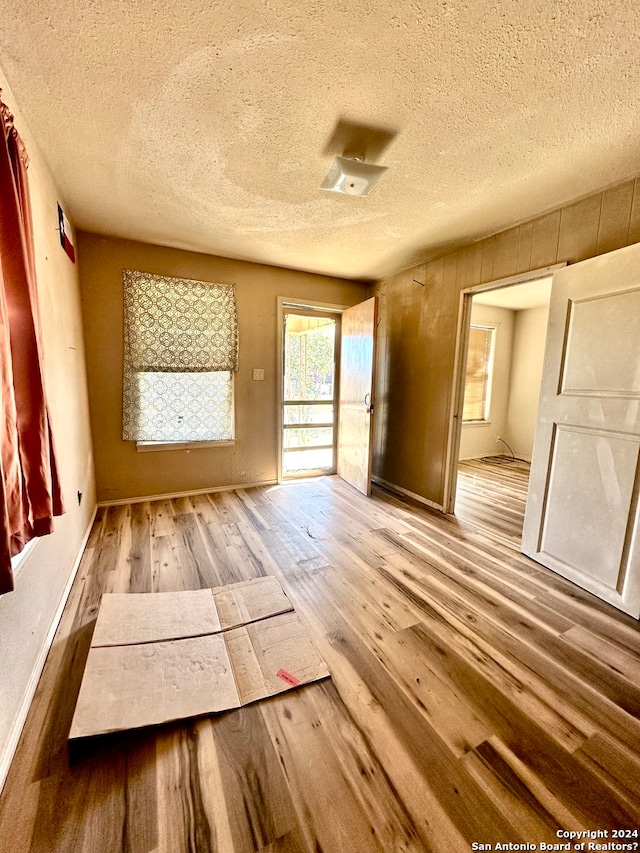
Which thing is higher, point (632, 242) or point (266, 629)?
point (632, 242)

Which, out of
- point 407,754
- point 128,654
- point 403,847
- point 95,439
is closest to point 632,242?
point 407,754

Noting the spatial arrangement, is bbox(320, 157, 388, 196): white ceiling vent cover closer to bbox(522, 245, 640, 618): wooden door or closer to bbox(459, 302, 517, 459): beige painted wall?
bbox(522, 245, 640, 618): wooden door

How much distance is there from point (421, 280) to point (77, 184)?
2.88 metres

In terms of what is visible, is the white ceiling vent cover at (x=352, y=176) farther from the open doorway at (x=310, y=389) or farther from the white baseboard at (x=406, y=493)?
the white baseboard at (x=406, y=493)

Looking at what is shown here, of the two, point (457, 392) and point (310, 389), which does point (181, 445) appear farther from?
point (457, 392)

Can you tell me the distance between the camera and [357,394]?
3754 mm

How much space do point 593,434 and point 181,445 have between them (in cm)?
336

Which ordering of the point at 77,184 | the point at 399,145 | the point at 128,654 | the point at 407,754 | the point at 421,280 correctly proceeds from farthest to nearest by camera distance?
the point at 421,280
the point at 77,184
the point at 399,145
the point at 128,654
the point at 407,754

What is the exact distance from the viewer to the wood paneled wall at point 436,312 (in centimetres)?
204

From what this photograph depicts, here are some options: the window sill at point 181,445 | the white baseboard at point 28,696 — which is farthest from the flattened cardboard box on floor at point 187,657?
the window sill at point 181,445

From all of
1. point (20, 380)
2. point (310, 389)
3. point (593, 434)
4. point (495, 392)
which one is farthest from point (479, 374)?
point (20, 380)

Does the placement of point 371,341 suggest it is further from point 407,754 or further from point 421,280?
point 407,754

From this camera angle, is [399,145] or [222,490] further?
[222,490]

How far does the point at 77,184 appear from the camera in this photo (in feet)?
6.95
